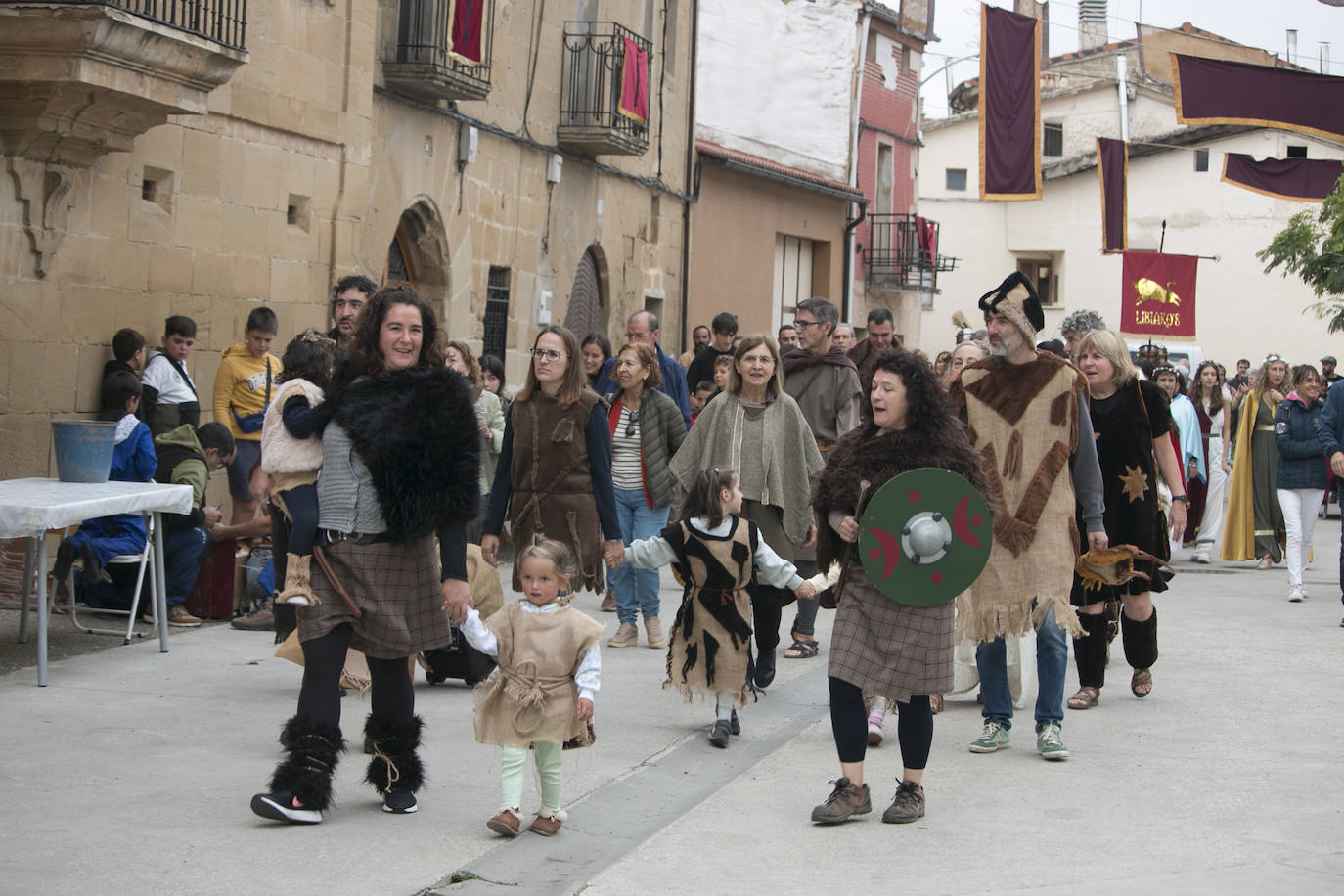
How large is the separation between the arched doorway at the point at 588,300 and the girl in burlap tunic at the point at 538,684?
14780mm

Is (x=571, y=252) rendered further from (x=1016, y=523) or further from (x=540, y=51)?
(x=1016, y=523)

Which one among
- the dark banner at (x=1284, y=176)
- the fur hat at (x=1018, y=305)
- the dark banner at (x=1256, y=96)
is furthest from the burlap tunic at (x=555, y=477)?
the dark banner at (x=1284, y=176)

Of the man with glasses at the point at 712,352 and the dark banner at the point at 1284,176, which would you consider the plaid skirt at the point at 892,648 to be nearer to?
the man with glasses at the point at 712,352

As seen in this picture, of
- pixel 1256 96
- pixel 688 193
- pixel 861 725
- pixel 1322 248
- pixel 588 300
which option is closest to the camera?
pixel 861 725

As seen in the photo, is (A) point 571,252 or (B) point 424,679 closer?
(B) point 424,679

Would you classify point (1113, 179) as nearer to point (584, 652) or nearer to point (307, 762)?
point (584, 652)

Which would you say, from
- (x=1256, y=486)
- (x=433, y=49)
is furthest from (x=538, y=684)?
(x=1256, y=486)

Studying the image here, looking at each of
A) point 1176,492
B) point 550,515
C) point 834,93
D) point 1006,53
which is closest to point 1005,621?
point 1176,492

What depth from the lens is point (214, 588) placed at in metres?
9.86

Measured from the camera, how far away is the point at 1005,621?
6.84 m

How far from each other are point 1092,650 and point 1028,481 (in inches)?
62.8

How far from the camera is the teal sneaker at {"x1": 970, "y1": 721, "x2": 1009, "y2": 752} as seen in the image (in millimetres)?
7148

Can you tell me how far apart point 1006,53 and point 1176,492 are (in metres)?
18.8

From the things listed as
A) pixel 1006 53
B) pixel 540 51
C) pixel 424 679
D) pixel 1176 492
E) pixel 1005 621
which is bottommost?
pixel 424 679
